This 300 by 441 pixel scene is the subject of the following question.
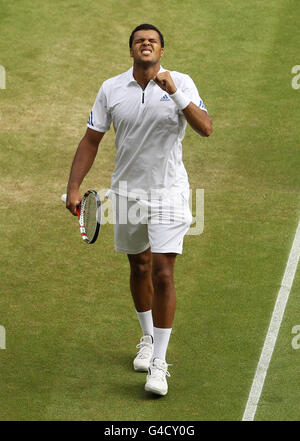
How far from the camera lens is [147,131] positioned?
8.38 m

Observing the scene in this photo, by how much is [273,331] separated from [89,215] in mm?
1937

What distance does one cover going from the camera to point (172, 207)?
8453 millimetres

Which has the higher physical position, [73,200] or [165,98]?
[165,98]

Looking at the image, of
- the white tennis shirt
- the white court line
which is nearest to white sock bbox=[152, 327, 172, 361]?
the white court line

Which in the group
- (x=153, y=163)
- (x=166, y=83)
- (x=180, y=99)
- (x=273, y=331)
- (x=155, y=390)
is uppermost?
(x=166, y=83)

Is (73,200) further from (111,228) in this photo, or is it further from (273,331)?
(111,228)

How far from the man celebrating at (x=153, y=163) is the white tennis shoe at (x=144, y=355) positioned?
0.14 meters

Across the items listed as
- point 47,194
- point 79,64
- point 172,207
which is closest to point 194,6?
point 79,64

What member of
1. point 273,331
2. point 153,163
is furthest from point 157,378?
point 153,163

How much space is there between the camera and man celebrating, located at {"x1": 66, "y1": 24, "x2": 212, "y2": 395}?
8.34 m

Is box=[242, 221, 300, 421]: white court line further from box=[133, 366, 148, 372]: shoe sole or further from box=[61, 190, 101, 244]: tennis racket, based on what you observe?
box=[61, 190, 101, 244]: tennis racket

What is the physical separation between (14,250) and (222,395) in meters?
3.26

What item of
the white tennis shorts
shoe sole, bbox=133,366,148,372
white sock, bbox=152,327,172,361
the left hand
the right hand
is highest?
the left hand

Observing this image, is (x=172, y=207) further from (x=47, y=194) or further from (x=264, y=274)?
(x=47, y=194)
